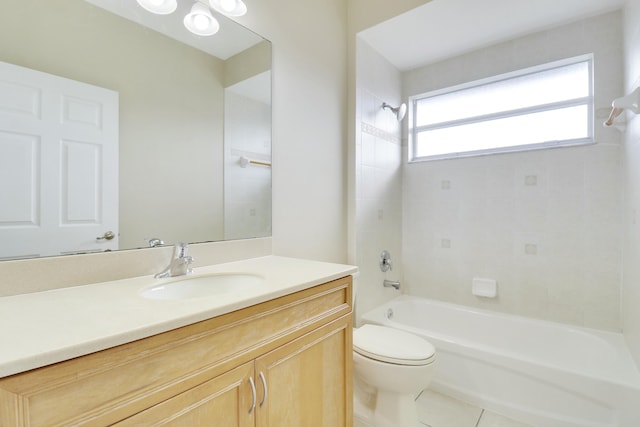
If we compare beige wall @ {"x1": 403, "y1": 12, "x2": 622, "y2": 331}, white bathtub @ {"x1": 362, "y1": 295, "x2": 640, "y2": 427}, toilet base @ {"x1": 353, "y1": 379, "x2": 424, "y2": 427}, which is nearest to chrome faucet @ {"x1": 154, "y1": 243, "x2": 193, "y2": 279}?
toilet base @ {"x1": 353, "y1": 379, "x2": 424, "y2": 427}

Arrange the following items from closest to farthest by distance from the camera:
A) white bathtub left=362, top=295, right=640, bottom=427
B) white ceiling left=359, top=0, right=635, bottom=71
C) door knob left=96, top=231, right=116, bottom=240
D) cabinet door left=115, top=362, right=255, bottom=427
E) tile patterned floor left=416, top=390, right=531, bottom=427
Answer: cabinet door left=115, top=362, right=255, bottom=427 < door knob left=96, top=231, right=116, bottom=240 < white bathtub left=362, top=295, right=640, bottom=427 < tile patterned floor left=416, top=390, right=531, bottom=427 < white ceiling left=359, top=0, right=635, bottom=71

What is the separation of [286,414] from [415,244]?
207 cm

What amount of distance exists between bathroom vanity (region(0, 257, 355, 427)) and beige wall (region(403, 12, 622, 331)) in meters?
1.65

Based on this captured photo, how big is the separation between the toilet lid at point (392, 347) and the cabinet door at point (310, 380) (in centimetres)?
33

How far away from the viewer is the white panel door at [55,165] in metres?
0.86

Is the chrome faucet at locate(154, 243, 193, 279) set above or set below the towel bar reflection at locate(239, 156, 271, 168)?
below

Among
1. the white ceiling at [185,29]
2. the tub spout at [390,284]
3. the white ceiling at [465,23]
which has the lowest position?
the tub spout at [390,284]

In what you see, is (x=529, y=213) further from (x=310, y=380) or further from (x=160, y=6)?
(x=160, y=6)

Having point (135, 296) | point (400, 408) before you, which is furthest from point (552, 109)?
point (135, 296)

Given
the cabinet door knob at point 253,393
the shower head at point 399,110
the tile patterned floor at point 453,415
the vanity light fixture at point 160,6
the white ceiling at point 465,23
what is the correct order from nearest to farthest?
the cabinet door knob at point 253,393, the vanity light fixture at point 160,6, the tile patterned floor at point 453,415, the white ceiling at point 465,23, the shower head at point 399,110

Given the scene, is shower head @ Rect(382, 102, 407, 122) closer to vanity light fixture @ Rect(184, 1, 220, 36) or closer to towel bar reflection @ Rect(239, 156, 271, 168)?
towel bar reflection @ Rect(239, 156, 271, 168)

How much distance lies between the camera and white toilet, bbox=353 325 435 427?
142cm

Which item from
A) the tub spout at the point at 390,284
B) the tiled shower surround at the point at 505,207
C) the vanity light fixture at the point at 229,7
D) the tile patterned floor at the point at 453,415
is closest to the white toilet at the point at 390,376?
the tile patterned floor at the point at 453,415

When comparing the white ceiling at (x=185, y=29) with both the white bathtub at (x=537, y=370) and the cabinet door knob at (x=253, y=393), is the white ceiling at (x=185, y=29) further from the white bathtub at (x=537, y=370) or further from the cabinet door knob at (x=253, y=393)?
the white bathtub at (x=537, y=370)
